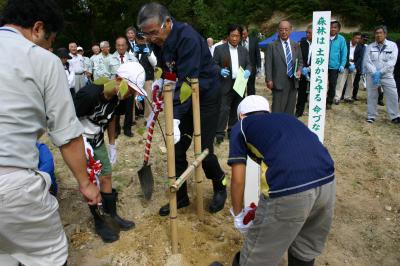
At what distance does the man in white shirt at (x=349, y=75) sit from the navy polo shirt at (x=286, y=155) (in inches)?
284

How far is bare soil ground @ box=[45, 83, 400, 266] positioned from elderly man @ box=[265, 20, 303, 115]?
135 cm

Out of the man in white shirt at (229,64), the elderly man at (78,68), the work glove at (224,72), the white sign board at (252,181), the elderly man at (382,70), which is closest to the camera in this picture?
the white sign board at (252,181)

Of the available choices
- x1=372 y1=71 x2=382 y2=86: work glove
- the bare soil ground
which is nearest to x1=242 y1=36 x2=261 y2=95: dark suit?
the bare soil ground

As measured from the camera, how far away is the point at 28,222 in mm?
1656

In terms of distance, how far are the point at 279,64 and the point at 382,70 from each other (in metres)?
2.41

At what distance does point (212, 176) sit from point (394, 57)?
5.33m

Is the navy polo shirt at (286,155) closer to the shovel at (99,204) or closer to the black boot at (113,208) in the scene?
the shovel at (99,204)

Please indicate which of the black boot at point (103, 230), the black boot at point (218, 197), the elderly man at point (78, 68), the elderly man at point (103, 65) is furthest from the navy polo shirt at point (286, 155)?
the elderly man at point (78, 68)

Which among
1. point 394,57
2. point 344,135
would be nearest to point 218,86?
point 344,135

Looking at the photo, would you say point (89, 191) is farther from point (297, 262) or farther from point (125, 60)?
point (125, 60)

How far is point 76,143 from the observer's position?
1.77m

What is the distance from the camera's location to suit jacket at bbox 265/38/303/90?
20.2 ft

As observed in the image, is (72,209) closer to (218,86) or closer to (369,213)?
(218,86)

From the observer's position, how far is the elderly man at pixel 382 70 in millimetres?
6977
